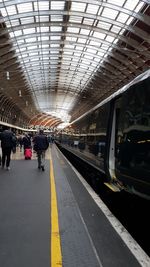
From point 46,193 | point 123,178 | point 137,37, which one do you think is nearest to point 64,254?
point 123,178

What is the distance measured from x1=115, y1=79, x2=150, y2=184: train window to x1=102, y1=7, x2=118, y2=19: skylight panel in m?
30.3

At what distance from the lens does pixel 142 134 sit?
664 cm

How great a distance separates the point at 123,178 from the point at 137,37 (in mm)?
33692

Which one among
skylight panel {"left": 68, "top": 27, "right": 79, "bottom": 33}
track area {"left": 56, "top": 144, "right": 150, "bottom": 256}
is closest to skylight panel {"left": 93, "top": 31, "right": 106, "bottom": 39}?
skylight panel {"left": 68, "top": 27, "right": 79, "bottom": 33}

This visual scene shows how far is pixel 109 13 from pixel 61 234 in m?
34.2

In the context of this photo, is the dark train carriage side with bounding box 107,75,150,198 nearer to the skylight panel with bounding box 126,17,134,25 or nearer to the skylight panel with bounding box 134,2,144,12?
the skylight panel with bounding box 134,2,144,12

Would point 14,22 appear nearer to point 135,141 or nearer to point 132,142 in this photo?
point 132,142

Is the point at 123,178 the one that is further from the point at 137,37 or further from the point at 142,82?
the point at 137,37

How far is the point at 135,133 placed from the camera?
23.4 feet

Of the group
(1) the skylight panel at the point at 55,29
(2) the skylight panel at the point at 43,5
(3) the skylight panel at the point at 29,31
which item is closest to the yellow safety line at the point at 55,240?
(2) the skylight panel at the point at 43,5

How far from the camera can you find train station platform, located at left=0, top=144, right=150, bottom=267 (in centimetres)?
499

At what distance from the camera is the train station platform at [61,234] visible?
499 cm

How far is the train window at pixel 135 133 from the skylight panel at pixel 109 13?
3033cm

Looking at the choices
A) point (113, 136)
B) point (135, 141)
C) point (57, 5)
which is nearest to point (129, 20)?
point (57, 5)
